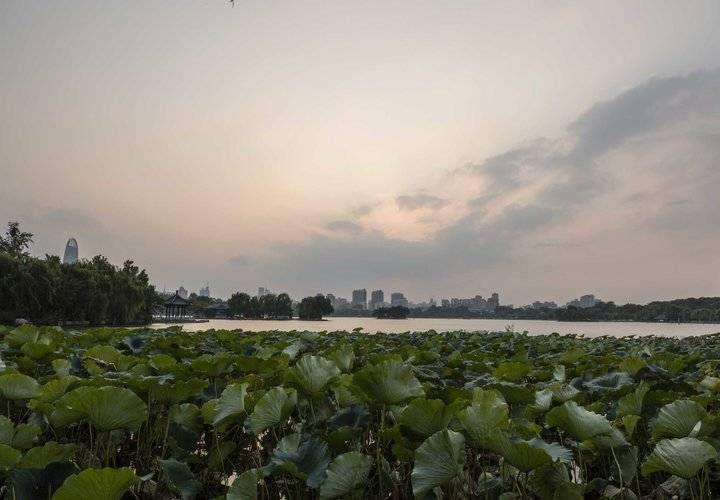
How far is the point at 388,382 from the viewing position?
6.65 feet

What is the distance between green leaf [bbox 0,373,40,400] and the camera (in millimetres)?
2303

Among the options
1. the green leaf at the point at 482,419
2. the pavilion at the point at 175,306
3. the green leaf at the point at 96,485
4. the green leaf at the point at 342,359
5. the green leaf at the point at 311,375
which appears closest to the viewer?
the green leaf at the point at 96,485

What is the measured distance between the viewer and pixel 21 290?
39875mm

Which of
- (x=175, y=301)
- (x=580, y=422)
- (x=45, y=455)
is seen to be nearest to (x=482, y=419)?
(x=580, y=422)

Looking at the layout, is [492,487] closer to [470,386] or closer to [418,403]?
[418,403]

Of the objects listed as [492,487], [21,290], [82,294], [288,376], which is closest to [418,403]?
[492,487]

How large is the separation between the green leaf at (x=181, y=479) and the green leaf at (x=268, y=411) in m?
0.27

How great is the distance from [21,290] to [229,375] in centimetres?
4412

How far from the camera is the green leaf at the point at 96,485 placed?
135cm

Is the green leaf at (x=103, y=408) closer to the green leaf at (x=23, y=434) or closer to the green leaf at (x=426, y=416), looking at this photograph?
the green leaf at (x=23, y=434)

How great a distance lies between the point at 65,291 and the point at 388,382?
51.1 m

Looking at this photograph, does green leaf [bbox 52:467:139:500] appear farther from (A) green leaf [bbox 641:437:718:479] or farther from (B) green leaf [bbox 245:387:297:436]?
(A) green leaf [bbox 641:437:718:479]

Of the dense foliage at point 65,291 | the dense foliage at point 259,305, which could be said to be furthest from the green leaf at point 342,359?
the dense foliage at point 259,305

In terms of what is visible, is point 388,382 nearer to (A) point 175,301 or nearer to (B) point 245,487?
(B) point 245,487
